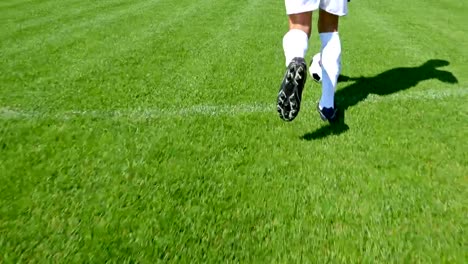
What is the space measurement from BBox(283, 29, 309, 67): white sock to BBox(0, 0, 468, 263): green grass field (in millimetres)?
603

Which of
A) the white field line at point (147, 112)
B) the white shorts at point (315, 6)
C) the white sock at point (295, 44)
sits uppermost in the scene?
the white shorts at point (315, 6)

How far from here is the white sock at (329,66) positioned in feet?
11.3

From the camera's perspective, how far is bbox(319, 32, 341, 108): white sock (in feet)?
11.3

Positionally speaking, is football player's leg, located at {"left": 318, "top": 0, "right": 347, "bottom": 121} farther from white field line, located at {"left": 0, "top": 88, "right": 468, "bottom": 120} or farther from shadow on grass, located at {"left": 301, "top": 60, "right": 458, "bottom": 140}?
white field line, located at {"left": 0, "top": 88, "right": 468, "bottom": 120}

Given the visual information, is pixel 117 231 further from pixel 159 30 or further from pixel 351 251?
pixel 159 30

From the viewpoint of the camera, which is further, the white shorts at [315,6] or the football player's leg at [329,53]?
the football player's leg at [329,53]

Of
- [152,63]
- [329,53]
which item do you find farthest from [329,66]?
[152,63]

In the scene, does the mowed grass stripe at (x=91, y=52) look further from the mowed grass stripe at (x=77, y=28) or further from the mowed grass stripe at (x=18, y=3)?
the mowed grass stripe at (x=18, y=3)

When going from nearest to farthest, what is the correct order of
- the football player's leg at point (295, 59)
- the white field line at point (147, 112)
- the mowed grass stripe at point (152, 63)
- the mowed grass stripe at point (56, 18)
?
the football player's leg at point (295, 59)
the white field line at point (147, 112)
the mowed grass stripe at point (152, 63)
the mowed grass stripe at point (56, 18)

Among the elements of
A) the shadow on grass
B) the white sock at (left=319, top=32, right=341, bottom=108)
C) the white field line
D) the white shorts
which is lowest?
the shadow on grass

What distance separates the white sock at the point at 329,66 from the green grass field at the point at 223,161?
0.80ft

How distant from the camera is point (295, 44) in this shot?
125 inches

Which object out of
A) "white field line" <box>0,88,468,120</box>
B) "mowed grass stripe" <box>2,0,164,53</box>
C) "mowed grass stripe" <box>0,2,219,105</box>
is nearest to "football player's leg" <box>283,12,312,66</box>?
"white field line" <box>0,88,468,120</box>

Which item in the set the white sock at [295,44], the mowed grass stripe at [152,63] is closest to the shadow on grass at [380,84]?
the white sock at [295,44]
